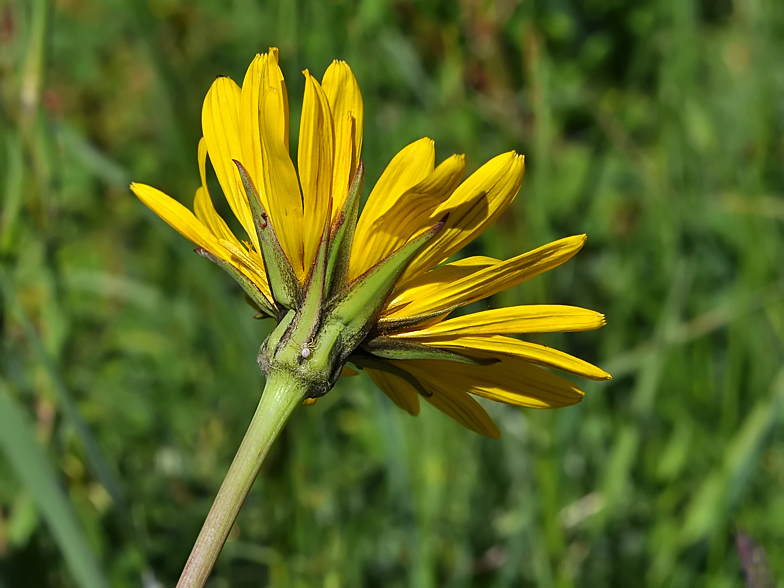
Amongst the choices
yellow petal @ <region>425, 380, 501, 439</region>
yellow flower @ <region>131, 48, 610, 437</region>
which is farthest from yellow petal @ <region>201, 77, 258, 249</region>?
yellow petal @ <region>425, 380, 501, 439</region>

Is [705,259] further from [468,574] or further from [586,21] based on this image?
[468,574]

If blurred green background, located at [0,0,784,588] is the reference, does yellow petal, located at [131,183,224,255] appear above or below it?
above

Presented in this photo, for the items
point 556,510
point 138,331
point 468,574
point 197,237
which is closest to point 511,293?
point 556,510

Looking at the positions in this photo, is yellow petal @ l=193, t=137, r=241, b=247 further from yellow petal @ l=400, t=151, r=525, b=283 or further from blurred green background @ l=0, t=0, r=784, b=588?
blurred green background @ l=0, t=0, r=784, b=588

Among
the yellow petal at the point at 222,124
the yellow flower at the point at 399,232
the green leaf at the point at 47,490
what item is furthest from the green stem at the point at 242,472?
the green leaf at the point at 47,490

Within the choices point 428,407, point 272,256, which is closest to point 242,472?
point 272,256

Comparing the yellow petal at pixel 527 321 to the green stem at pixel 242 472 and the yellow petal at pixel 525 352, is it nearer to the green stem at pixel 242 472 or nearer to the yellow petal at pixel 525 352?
the yellow petal at pixel 525 352
